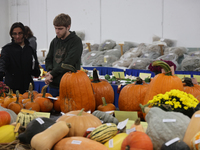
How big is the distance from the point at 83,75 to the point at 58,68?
49cm

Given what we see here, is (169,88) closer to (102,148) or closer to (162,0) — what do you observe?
(102,148)

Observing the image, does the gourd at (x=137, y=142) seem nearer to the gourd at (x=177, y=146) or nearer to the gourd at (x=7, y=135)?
the gourd at (x=177, y=146)

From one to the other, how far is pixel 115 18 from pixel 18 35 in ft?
22.0

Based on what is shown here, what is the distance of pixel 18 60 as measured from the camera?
274 centimetres

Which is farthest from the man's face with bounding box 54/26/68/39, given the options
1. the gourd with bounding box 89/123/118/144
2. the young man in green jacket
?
the gourd with bounding box 89/123/118/144

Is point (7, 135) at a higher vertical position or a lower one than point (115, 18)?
lower

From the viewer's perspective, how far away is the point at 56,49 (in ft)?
7.92

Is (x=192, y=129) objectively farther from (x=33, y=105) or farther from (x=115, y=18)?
(x=115, y=18)

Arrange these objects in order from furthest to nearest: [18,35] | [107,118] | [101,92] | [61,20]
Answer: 1. [18,35]
2. [61,20]
3. [101,92]
4. [107,118]

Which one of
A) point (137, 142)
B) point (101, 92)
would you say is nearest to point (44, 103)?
point (101, 92)

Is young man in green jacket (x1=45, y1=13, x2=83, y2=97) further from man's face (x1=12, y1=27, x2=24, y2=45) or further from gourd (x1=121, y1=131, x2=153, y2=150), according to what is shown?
gourd (x1=121, y1=131, x2=153, y2=150)

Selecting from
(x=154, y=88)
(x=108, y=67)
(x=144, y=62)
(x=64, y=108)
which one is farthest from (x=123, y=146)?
(x=108, y=67)

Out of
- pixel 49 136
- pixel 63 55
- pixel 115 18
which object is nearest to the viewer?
pixel 49 136

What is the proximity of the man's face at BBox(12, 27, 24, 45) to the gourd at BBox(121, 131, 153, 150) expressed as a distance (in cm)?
198
